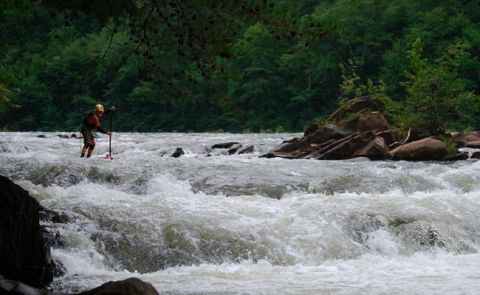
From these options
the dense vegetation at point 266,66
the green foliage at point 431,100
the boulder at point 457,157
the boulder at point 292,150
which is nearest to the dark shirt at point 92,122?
the dense vegetation at point 266,66

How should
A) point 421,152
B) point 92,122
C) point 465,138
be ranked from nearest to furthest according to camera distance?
1. point 92,122
2. point 421,152
3. point 465,138

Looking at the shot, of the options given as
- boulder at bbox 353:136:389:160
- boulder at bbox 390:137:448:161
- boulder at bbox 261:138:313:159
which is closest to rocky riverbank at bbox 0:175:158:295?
boulder at bbox 353:136:389:160

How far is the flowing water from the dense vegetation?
233 centimetres

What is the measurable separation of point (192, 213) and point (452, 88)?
16263 mm

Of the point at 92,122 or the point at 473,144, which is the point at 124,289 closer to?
the point at 92,122

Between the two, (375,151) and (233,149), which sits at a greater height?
(375,151)

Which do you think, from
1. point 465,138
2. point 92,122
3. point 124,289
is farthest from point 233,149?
point 124,289

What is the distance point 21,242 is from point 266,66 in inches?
2036

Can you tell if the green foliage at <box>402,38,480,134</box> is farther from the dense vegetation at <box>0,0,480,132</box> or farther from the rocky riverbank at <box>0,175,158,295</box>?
the rocky riverbank at <box>0,175,158,295</box>

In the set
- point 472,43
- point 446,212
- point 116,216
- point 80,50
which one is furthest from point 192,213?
point 80,50

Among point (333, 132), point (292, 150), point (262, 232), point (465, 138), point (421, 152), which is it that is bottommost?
point (262, 232)

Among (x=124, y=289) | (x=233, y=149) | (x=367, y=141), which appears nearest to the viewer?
(x=124, y=289)

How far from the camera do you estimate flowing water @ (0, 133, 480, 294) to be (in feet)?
24.5

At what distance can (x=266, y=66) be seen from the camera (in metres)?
57.9
